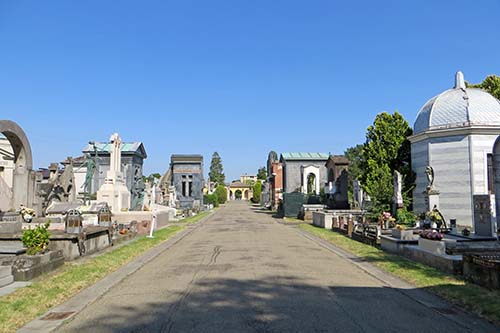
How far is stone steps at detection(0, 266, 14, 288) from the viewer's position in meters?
7.66

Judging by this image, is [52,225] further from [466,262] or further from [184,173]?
[184,173]

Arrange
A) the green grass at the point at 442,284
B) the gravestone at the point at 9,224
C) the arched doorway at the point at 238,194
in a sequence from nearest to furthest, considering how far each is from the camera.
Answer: the green grass at the point at 442,284, the gravestone at the point at 9,224, the arched doorway at the point at 238,194

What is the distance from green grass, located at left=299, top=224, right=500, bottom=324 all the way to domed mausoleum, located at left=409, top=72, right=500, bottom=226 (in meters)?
12.8

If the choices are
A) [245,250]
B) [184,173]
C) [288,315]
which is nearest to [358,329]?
[288,315]

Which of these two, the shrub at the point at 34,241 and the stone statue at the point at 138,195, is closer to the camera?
the shrub at the point at 34,241

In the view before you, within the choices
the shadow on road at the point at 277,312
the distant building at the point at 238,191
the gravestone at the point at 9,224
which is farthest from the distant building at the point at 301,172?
the distant building at the point at 238,191

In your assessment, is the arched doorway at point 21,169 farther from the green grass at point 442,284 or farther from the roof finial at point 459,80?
the roof finial at point 459,80

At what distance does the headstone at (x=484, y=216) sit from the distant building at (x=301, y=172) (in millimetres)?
36995

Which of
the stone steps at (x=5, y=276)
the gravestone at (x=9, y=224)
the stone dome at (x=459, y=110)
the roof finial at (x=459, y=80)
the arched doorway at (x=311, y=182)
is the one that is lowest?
the stone steps at (x=5, y=276)

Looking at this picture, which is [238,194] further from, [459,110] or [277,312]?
[277,312]

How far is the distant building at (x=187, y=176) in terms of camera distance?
58.6 metres

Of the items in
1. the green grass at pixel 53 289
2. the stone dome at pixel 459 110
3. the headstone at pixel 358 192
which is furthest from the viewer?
the headstone at pixel 358 192

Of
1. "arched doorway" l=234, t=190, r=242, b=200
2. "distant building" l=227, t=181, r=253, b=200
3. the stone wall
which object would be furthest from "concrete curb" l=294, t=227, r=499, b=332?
"arched doorway" l=234, t=190, r=242, b=200

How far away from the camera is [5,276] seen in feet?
25.6
